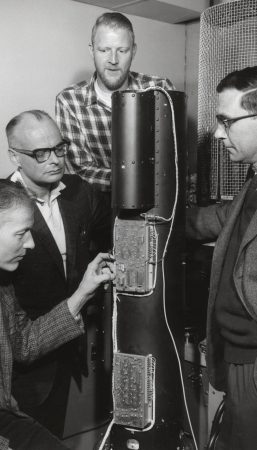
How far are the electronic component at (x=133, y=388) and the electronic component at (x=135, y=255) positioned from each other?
0.22 metres

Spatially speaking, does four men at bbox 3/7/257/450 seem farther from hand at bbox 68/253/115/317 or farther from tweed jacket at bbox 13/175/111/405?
hand at bbox 68/253/115/317

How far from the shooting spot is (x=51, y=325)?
6.26 ft

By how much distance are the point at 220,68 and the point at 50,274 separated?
3.67ft

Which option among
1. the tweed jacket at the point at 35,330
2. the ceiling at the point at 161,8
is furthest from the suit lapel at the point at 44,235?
the ceiling at the point at 161,8

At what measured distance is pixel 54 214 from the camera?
7.22 feet

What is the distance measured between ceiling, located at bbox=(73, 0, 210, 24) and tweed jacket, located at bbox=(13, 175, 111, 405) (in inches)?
63.2

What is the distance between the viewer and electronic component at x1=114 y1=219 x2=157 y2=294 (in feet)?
5.61

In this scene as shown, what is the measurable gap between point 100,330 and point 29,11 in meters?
1.77

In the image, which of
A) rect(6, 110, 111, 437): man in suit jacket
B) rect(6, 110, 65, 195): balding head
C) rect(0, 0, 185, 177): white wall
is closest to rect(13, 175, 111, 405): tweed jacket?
rect(6, 110, 111, 437): man in suit jacket

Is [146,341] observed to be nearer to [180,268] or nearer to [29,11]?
[180,268]

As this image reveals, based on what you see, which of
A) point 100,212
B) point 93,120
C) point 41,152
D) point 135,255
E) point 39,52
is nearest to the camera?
point 135,255

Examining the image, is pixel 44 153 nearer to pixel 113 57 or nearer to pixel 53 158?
pixel 53 158

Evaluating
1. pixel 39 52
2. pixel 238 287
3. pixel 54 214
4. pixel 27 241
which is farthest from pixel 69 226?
pixel 39 52

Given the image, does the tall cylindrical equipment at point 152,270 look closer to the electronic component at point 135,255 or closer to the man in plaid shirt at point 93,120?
the electronic component at point 135,255
